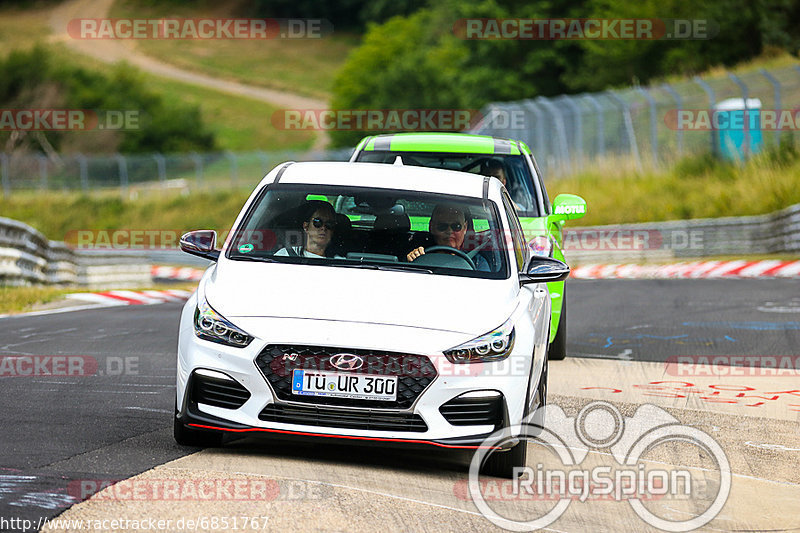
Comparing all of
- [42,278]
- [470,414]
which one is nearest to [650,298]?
[42,278]

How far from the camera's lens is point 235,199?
5100 cm

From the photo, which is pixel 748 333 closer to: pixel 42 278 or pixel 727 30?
pixel 42 278

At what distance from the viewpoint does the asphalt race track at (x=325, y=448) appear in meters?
5.72

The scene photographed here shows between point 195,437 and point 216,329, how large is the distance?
65 cm

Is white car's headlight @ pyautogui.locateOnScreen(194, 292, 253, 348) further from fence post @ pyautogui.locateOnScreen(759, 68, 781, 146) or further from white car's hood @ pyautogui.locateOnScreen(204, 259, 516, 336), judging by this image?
fence post @ pyautogui.locateOnScreen(759, 68, 781, 146)

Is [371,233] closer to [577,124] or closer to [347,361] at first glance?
[347,361]

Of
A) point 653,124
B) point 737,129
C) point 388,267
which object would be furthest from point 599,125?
point 388,267

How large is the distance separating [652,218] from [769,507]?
75.3ft

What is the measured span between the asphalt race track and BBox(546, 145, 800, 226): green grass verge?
13.4m

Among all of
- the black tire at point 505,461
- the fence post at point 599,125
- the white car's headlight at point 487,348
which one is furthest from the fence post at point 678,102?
the black tire at point 505,461

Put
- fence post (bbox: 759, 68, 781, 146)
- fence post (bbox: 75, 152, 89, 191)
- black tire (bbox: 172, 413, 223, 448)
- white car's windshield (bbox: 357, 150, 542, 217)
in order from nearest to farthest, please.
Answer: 1. black tire (bbox: 172, 413, 223, 448)
2. white car's windshield (bbox: 357, 150, 542, 217)
3. fence post (bbox: 759, 68, 781, 146)
4. fence post (bbox: 75, 152, 89, 191)

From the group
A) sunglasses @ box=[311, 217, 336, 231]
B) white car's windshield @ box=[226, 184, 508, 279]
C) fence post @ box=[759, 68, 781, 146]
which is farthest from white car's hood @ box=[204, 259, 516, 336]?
fence post @ box=[759, 68, 781, 146]

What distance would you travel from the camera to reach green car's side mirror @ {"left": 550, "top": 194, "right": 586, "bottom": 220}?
11.1 m

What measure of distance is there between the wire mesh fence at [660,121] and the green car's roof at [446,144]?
15.9 m
